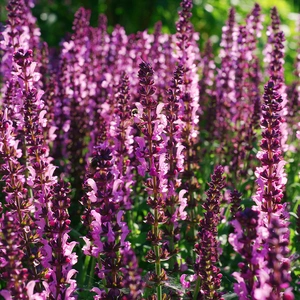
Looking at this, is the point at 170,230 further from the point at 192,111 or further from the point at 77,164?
the point at 77,164

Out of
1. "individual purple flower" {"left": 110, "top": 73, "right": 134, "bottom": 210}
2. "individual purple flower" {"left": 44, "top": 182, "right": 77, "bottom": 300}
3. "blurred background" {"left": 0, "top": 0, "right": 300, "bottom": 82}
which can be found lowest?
"individual purple flower" {"left": 44, "top": 182, "right": 77, "bottom": 300}

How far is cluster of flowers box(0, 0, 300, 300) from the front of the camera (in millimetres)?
2895

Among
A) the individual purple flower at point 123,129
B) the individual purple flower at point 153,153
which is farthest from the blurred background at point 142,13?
the individual purple flower at point 153,153

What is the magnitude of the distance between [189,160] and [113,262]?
6.44 feet

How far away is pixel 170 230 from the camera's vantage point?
423 centimetres

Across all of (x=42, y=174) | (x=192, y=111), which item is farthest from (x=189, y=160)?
(x=42, y=174)

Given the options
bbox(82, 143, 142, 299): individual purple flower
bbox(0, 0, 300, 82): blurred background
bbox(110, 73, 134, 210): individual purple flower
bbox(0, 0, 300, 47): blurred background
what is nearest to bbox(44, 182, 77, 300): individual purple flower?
bbox(82, 143, 142, 299): individual purple flower

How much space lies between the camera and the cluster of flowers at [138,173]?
2895 mm

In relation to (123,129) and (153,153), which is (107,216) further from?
(123,129)

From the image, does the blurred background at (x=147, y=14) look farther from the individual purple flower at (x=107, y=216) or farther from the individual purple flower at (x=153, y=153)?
the individual purple flower at (x=107, y=216)

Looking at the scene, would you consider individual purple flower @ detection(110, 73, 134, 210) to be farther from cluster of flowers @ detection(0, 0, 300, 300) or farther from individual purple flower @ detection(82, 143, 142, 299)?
individual purple flower @ detection(82, 143, 142, 299)

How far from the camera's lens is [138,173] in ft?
16.8

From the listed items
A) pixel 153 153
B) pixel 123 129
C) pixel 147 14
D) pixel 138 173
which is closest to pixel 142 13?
pixel 147 14

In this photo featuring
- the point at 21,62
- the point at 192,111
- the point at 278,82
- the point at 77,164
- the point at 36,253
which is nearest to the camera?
the point at 36,253
